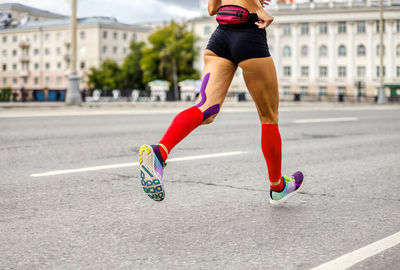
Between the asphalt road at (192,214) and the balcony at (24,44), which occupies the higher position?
the balcony at (24,44)

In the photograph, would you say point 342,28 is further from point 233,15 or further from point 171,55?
point 233,15

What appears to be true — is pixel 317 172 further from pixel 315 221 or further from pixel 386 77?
pixel 386 77

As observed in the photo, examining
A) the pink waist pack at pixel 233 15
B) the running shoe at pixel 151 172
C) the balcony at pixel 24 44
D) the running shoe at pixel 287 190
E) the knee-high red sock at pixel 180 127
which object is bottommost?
the running shoe at pixel 287 190

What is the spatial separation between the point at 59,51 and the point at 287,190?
111 meters

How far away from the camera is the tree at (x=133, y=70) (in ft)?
326

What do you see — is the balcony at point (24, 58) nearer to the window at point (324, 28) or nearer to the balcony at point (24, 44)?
the balcony at point (24, 44)

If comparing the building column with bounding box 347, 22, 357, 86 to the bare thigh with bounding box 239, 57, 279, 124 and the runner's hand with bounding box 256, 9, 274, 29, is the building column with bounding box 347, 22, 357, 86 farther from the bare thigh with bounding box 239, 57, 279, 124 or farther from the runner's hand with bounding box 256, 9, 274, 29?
the runner's hand with bounding box 256, 9, 274, 29

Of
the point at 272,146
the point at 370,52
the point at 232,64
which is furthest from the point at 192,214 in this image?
the point at 370,52

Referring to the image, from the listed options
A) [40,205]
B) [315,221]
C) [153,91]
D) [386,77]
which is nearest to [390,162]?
[315,221]

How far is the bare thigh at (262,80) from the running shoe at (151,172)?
0.72m

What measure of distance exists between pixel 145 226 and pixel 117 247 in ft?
1.41

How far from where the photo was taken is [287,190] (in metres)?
3.72

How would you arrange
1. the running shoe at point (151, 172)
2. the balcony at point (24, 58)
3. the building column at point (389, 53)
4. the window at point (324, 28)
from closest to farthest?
1. the running shoe at point (151, 172)
2. the building column at point (389, 53)
3. the window at point (324, 28)
4. the balcony at point (24, 58)

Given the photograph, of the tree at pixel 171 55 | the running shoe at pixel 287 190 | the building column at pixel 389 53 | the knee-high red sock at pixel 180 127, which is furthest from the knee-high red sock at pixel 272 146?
the building column at pixel 389 53
